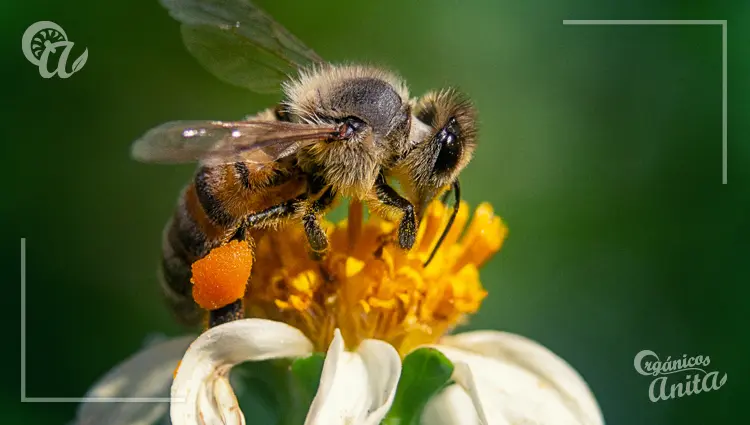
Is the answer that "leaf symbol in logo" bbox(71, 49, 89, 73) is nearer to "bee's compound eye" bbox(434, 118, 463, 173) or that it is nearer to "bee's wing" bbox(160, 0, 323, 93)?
"bee's wing" bbox(160, 0, 323, 93)

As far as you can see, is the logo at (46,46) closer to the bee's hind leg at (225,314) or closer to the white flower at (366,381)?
the white flower at (366,381)

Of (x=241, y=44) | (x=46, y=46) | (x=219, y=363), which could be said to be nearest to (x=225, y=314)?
(x=219, y=363)

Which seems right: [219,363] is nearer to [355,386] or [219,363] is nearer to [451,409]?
[355,386]

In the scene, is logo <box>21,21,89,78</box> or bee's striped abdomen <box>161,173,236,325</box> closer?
bee's striped abdomen <box>161,173,236,325</box>

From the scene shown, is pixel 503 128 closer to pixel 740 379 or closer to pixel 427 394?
pixel 740 379

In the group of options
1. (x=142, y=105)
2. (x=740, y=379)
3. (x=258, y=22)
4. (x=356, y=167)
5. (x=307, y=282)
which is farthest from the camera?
(x=142, y=105)

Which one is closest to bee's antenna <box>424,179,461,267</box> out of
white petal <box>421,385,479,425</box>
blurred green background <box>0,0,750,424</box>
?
white petal <box>421,385,479,425</box>

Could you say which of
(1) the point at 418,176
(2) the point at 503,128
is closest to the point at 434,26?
(2) the point at 503,128
